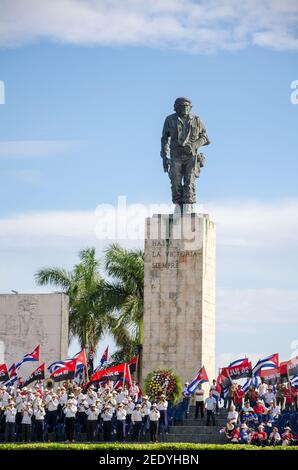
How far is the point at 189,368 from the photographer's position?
44.5m

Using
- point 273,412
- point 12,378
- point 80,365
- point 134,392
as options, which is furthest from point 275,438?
point 12,378

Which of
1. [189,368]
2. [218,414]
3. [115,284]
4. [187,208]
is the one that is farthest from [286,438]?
[115,284]

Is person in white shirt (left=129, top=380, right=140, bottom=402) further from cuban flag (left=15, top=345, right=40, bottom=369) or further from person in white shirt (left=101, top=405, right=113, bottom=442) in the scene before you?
cuban flag (left=15, top=345, right=40, bottom=369)

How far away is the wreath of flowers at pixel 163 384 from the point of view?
43750mm

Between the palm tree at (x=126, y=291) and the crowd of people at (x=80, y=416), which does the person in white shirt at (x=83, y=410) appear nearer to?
the crowd of people at (x=80, y=416)

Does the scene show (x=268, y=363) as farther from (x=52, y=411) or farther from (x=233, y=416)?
(x=52, y=411)

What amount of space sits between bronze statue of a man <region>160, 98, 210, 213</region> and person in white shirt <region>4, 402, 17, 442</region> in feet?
29.4

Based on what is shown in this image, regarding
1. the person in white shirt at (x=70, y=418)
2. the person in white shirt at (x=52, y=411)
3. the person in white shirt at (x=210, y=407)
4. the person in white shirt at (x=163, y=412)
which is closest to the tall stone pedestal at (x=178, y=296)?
the person in white shirt at (x=210, y=407)

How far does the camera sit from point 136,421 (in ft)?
133

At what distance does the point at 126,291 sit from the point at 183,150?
9.02 meters

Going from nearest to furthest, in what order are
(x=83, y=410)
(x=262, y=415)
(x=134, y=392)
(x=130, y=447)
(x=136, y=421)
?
(x=130, y=447) < (x=262, y=415) < (x=136, y=421) < (x=83, y=410) < (x=134, y=392)

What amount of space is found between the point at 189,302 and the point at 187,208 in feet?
10.1

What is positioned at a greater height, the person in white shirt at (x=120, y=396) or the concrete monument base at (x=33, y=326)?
the concrete monument base at (x=33, y=326)
